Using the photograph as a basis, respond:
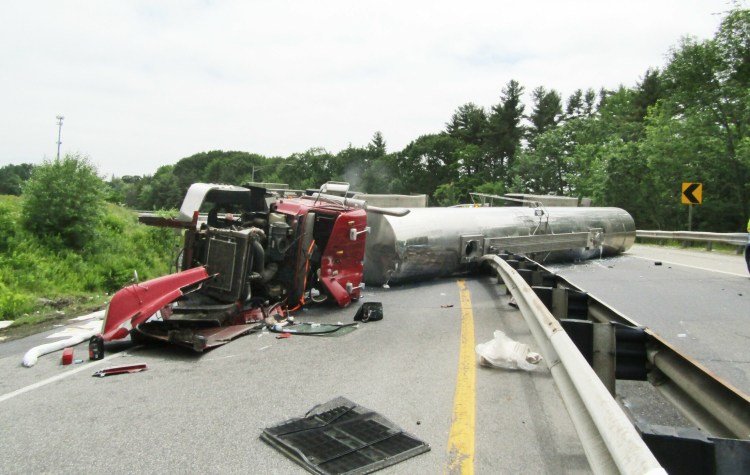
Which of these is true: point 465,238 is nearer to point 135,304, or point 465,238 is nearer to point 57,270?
point 135,304

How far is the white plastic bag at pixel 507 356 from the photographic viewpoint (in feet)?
16.1

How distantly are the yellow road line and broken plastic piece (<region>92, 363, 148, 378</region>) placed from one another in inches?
112

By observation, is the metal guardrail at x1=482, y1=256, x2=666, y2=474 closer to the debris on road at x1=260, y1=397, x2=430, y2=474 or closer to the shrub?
the debris on road at x1=260, y1=397, x2=430, y2=474

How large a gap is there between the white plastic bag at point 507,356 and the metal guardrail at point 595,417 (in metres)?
1.20

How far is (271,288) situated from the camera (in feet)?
24.6

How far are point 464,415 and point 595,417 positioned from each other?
5.66 ft

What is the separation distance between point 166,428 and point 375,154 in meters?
99.2

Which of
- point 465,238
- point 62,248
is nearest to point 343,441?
point 465,238

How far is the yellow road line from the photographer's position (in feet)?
10.4

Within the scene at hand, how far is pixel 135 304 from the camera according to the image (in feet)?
19.1

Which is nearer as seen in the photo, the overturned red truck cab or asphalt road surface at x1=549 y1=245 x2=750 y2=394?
asphalt road surface at x1=549 y1=245 x2=750 y2=394

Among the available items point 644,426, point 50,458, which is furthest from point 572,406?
point 50,458

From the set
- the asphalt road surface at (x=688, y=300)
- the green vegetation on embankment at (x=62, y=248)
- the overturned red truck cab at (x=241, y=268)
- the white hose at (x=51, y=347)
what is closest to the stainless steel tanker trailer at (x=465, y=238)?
the asphalt road surface at (x=688, y=300)

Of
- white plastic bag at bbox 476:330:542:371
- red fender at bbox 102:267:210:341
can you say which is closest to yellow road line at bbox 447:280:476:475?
white plastic bag at bbox 476:330:542:371
